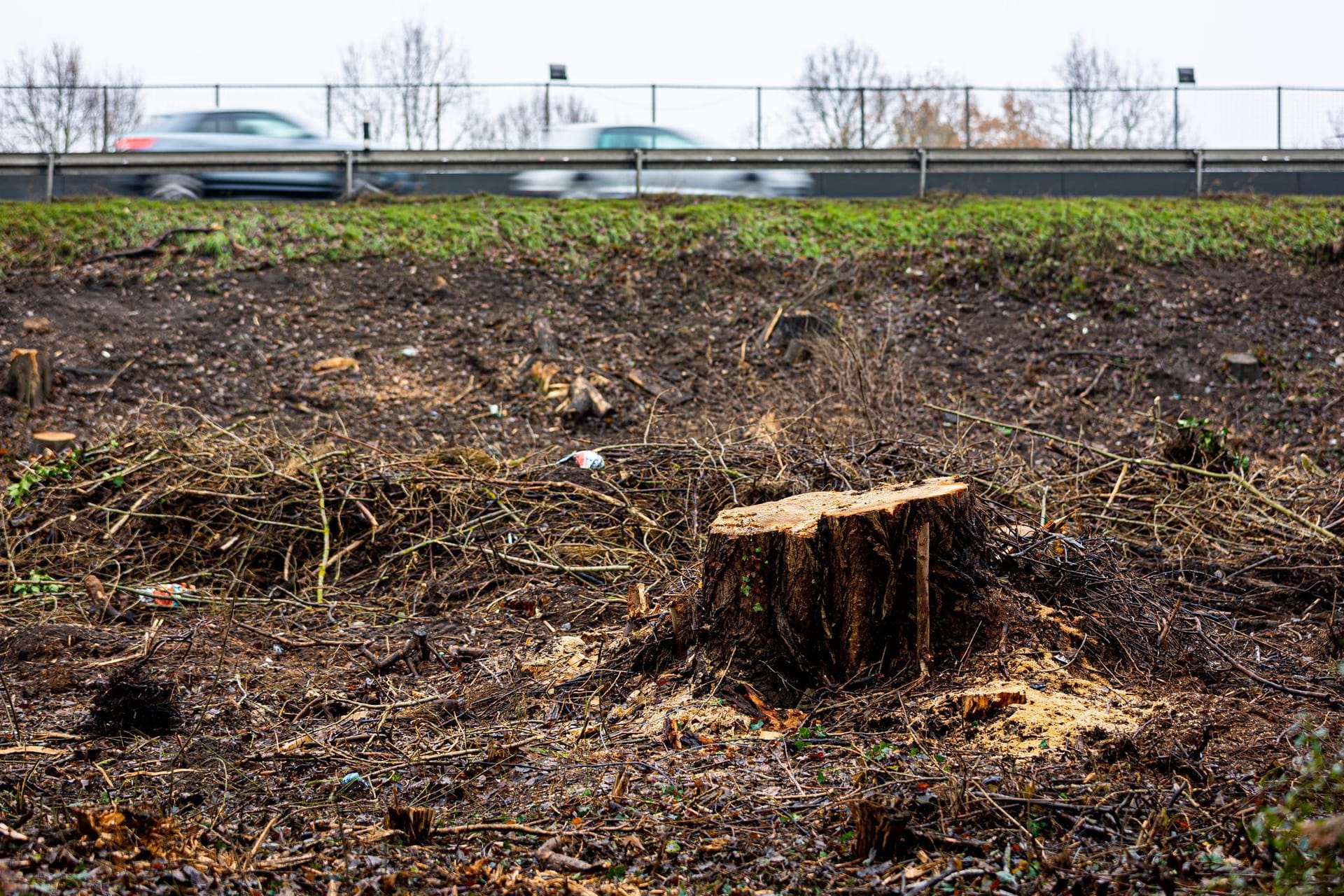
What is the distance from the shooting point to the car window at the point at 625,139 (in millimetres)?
14297

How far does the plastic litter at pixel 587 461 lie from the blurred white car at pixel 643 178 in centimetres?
686

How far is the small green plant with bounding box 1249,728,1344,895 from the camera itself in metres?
1.48

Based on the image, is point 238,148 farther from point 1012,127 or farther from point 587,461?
point 1012,127

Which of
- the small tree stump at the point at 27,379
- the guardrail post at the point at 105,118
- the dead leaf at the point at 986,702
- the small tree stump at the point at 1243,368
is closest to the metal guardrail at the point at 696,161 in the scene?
the guardrail post at the point at 105,118

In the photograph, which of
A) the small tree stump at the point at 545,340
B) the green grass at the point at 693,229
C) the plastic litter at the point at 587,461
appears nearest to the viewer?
the plastic litter at the point at 587,461

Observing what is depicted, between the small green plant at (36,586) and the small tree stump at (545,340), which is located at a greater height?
the small tree stump at (545,340)

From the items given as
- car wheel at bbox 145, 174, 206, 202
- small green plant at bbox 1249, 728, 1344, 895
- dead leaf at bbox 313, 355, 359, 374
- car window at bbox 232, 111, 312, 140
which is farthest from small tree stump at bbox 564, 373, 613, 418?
small green plant at bbox 1249, 728, 1344, 895

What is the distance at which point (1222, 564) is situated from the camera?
628cm

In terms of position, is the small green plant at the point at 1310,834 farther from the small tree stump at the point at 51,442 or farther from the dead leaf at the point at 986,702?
the small tree stump at the point at 51,442

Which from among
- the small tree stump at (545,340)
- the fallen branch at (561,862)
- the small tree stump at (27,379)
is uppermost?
the small tree stump at (545,340)

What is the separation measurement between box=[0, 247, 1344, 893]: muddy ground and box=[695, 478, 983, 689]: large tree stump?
122 millimetres

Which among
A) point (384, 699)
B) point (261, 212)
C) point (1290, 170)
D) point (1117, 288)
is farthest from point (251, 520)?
point (1290, 170)

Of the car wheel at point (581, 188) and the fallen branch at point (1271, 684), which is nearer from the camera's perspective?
the fallen branch at point (1271, 684)

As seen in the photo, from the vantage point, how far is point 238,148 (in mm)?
14133
